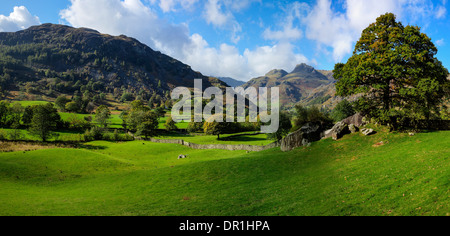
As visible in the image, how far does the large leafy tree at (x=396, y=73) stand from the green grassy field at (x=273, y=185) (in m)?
4.30

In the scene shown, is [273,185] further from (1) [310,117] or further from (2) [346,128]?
(1) [310,117]

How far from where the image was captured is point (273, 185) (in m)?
21.0

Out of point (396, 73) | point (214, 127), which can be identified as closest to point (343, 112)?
point (214, 127)

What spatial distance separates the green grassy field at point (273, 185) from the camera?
13641 mm

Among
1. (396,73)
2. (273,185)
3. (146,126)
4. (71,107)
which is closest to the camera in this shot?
(273,185)

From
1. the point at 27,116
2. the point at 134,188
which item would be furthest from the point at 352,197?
the point at 27,116

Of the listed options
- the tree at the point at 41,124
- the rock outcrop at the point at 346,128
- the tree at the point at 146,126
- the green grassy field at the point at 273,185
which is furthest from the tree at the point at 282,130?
the tree at the point at 41,124

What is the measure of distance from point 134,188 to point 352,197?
2190cm

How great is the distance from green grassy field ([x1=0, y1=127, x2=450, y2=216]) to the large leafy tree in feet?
14.1

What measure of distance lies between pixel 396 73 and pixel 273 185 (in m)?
20.7

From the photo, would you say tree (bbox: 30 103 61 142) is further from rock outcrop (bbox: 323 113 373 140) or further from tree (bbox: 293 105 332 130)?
rock outcrop (bbox: 323 113 373 140)

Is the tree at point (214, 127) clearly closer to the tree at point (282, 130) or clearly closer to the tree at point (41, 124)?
the tree at point (282, 130)

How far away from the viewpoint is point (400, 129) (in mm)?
26516
